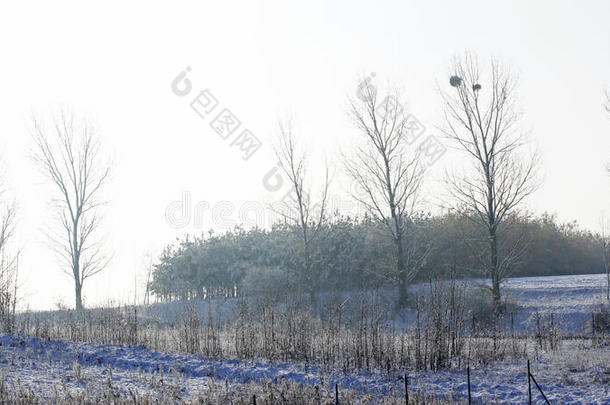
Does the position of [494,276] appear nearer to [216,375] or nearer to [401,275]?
[401,275]

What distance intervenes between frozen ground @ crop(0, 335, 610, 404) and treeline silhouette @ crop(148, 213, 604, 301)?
42.4 feet

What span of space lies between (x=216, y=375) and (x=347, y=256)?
17.6 meters

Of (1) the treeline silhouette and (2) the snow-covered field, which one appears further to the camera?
(1) the treeline silhouette

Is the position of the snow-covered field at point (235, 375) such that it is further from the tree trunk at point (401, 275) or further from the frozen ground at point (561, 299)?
the tree trunk at point (401, 275)

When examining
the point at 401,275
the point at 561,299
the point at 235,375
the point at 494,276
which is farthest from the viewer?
the point at 401,275

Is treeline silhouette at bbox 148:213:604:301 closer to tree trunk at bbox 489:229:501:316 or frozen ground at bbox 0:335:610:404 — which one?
tree trunk at bbox 489:229:501:316

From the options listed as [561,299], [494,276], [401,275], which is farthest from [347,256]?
[561,299]

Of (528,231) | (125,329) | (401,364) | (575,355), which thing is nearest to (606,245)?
(528,231)

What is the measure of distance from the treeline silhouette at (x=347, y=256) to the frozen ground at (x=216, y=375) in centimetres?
1293

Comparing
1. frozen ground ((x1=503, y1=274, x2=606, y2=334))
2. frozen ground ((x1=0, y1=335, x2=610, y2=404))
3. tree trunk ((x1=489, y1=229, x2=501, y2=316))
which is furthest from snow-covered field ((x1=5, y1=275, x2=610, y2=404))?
tree trunk ((x1=489, y1=229, x2=501, y2=316))

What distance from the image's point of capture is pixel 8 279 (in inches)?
587

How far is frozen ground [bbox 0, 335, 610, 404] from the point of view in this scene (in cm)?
884

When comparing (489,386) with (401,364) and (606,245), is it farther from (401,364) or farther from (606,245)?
(606,245)

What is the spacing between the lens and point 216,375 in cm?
1051
